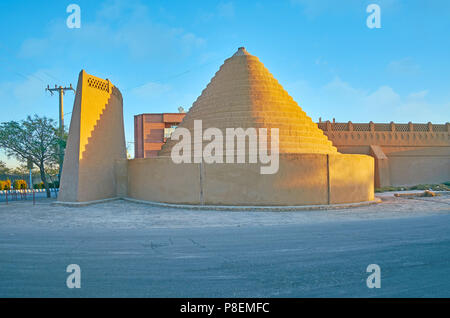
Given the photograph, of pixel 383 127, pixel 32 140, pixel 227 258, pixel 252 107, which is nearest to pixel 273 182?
pixel 252 107

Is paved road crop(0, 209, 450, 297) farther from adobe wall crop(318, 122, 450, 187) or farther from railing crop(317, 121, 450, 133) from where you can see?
adobe wall crop(318, 122, 450, 187)

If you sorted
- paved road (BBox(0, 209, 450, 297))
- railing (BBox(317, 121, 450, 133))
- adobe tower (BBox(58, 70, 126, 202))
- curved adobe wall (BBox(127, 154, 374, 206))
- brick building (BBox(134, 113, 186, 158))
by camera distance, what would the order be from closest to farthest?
paved road (BBox(0, 209, 450, 297)), curved adobe wall (BBox(127, 154, 374, 206)), adobe tower (BBox(58, 70, 126, 202)), railing (BBox(317, 121, 450, 133)), brick building (BBox(134, 113, 186, 158))

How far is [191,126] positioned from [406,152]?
881 inches

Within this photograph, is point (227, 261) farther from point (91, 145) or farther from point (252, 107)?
point (91, 145)

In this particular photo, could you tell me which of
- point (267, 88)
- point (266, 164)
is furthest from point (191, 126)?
point (266, 164)

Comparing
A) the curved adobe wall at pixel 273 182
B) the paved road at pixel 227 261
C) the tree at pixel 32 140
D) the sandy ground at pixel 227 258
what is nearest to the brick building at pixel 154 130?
the tree at pixel 32 140

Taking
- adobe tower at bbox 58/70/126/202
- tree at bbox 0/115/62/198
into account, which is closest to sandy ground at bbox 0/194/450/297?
adobe tower at bbox 58/70/126/202

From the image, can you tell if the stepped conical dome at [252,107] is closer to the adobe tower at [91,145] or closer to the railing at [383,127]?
the adobe tower at [91,145]

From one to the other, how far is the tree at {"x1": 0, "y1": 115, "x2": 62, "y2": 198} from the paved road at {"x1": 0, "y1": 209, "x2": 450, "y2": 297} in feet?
42.4

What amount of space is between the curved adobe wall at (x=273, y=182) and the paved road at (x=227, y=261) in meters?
4.31

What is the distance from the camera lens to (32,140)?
60.2 ft

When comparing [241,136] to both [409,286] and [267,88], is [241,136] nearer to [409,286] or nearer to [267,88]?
[267,88]

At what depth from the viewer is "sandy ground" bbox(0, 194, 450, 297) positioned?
354cm

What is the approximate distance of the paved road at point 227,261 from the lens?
3.52 meters
